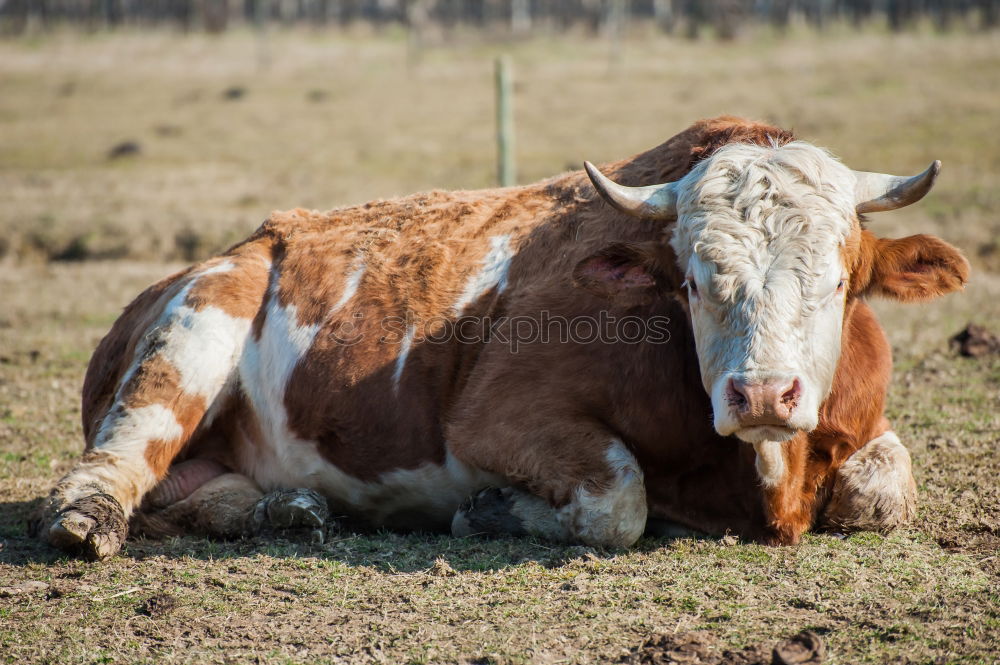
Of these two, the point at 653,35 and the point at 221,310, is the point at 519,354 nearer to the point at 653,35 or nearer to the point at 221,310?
the point at 221,310

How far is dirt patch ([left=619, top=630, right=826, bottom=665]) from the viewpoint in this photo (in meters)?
3.44

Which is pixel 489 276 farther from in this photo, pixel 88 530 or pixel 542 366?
pixel 88 530

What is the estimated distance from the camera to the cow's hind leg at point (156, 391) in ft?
16.2

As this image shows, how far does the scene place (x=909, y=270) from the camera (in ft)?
14.9

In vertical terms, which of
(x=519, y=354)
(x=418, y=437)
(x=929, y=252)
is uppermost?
(x=929, y=252)

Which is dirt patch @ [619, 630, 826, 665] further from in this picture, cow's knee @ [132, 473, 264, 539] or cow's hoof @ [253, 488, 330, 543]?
cow's knee @ [132, 473, 264, 539]

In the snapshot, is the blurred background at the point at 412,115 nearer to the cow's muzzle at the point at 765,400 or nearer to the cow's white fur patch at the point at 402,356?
the cow's white fur patch at the point at 402,356

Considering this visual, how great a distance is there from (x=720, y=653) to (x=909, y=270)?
1.94m

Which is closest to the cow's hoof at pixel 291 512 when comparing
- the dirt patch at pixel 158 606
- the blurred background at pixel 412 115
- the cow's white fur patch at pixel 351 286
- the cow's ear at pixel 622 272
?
the dirt patch at pixel 158 606

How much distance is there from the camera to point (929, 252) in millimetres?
4492

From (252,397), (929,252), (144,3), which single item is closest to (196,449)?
(252,397)

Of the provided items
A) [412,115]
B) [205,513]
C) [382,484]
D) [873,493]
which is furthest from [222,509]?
[412,115]

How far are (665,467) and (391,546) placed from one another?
1281mm

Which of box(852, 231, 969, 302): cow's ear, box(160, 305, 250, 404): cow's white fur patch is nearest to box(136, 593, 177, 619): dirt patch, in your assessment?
box(160, 305, 250, 404): cow's white fur patch
